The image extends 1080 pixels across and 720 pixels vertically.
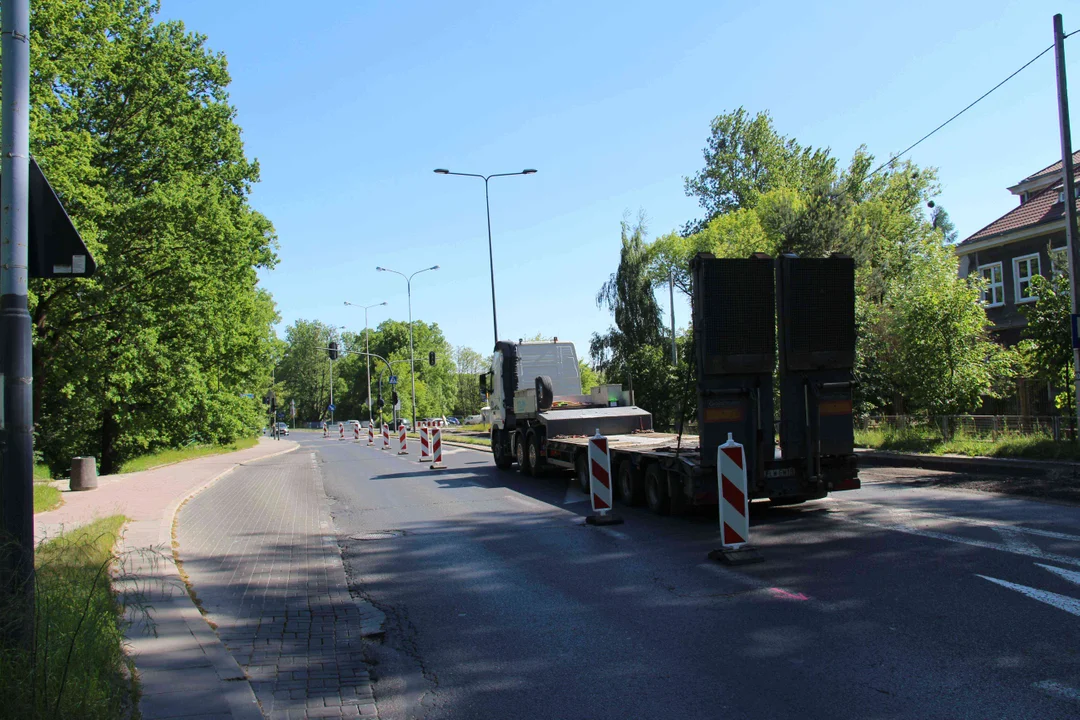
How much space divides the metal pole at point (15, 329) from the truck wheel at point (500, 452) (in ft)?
51.8

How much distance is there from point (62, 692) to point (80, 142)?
24032 millimetres

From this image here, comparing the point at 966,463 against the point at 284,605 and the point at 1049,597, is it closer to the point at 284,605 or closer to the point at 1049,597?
the point at 1049,597

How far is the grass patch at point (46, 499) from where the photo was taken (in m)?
14.0

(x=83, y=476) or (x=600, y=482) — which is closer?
(x=600, y=482)

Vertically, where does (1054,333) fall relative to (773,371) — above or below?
above

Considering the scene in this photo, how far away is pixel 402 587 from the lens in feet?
26.0

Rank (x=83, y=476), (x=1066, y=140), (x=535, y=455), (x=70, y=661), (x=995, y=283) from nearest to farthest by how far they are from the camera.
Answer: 1. (x=70, y=661)
2. (x=1066, y=140)
3. (x=535, y=455)
4. (x=83, y=476)
5. (x=995, y=283)

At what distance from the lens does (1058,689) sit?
4.47m

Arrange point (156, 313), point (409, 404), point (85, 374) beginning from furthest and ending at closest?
point (409, 404)
point (156, 313)
point (85, 374)

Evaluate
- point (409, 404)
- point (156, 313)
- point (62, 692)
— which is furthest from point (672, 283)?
point (62, 692)

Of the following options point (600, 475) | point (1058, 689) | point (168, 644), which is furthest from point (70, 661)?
point (600, 475)

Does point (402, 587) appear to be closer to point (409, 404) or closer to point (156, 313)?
point (156, 313)

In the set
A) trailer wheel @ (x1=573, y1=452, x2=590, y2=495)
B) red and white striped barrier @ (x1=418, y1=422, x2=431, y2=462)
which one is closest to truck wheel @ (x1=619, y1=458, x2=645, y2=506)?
trailer wheel @ (x1=573, y1=452, x2=590, y2=495)

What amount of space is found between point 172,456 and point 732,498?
27.0m
